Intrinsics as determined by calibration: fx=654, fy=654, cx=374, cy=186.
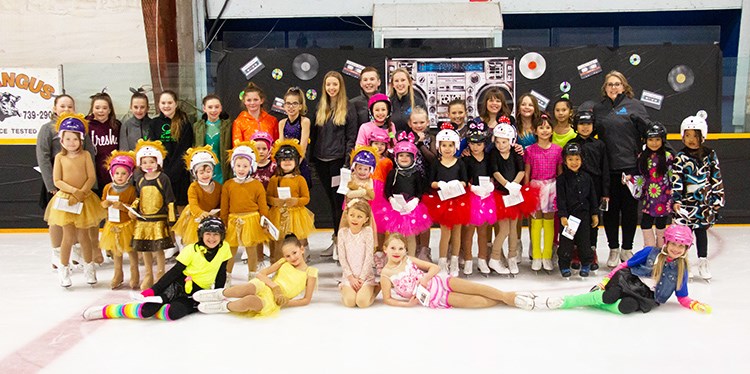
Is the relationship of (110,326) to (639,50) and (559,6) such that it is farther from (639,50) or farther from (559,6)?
(559,6)

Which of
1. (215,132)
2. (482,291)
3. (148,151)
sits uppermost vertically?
(215,132)

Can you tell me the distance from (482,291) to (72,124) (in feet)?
10.00

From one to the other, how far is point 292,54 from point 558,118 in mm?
3260

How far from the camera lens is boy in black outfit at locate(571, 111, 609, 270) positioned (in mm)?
4777

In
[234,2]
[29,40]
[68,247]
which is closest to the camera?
[68,247]

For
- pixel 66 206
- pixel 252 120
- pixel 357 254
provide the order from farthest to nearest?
pixel 252 120, pixel 66 206, pixel 357 254

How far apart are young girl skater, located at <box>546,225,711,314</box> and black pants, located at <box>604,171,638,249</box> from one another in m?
1.20

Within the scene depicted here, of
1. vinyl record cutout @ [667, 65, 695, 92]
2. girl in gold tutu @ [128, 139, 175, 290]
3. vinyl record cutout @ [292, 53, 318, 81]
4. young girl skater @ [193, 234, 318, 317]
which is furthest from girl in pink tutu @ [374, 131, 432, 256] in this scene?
vinyl record cutout @ [667, 65, 695, 92]

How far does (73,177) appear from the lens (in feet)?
15.3

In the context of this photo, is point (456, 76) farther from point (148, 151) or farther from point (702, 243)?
point (148, 151)

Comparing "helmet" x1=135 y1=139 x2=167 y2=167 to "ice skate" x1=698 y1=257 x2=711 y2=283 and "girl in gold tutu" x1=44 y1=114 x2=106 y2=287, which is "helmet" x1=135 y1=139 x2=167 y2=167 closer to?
"girl in gold tutu" x1=44 y1=114 x2=106 y2=287

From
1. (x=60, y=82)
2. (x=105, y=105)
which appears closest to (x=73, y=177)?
(x=105, y=105)

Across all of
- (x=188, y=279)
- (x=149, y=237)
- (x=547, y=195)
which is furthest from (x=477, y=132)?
(x=149, y=237)

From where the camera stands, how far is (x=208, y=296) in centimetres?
388
